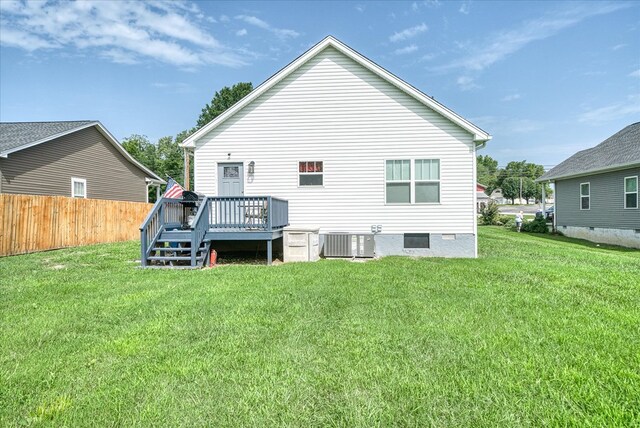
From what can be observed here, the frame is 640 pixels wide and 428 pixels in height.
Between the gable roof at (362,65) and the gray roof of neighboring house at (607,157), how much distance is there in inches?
340

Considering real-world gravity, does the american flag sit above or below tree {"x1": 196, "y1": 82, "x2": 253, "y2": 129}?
below

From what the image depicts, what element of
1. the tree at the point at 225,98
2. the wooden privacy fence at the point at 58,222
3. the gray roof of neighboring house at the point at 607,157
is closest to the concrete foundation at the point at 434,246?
the gray roof of neighboring house at the point at 607,157

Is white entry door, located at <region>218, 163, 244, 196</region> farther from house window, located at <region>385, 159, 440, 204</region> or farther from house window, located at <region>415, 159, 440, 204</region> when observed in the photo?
house window, located at <region>415, 159, 440, 204</region>

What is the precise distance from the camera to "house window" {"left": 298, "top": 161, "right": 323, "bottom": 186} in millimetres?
10297

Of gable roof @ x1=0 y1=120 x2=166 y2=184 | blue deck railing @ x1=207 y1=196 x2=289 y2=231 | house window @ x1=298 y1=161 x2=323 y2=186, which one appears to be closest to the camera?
blue deck railing @ x1=207 y1=196 x2=289 y2=231

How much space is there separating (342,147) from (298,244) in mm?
3323

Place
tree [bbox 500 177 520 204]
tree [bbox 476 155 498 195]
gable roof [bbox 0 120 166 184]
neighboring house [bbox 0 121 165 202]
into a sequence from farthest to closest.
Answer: tree [bbox 476 155 498 195]
tree [bbox 500 177 520 204]
neighboring house [bbox 0 121 165 202]
gable roof [bbox 0 120 166 184]

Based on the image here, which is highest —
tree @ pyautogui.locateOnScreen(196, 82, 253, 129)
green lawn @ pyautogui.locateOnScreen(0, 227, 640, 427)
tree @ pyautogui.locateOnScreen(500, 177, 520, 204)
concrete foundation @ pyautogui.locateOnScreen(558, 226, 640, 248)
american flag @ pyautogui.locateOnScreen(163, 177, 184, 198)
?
tree @ pyautogui.locateOnScreen(196, 82, 253, 129)

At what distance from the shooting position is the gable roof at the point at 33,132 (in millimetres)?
12922

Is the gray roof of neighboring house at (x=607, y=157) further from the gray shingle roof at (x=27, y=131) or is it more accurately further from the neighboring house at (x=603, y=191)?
the gray shingle roof at (x=27, y=131)

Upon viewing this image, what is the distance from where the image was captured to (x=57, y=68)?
17781 mm

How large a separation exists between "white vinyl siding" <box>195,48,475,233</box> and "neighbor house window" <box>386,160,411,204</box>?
0.60ft

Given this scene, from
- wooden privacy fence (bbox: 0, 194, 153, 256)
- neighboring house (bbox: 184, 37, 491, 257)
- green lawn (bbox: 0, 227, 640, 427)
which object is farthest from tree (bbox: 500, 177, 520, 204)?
wooden privacy fence (bbox: 0, 194, 153, 256)

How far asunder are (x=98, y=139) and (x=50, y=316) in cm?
1621
